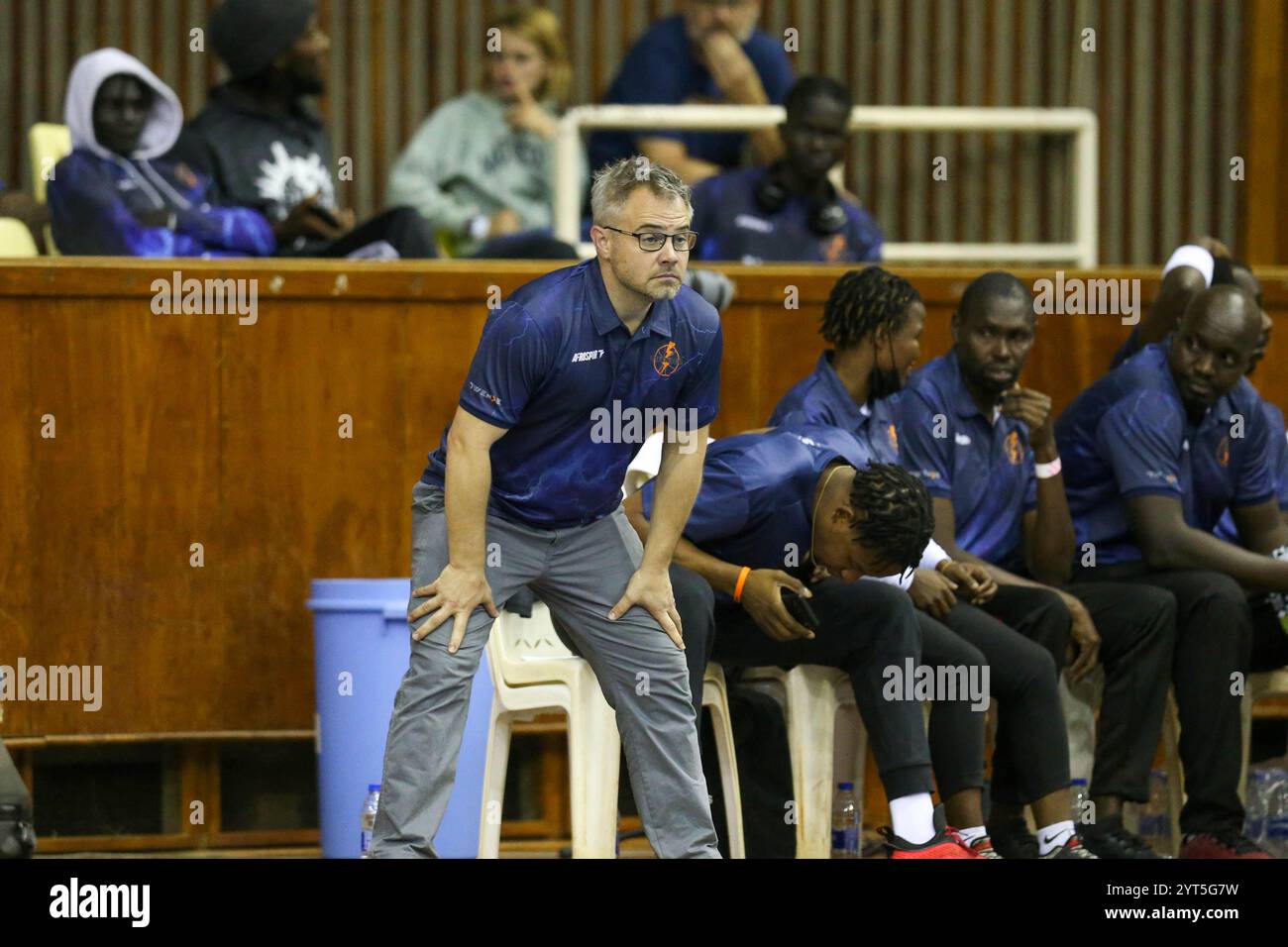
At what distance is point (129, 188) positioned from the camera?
20.1 ft

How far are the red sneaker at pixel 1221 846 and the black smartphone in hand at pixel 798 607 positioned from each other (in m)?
1.23

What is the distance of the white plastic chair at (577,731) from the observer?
15.9 ft

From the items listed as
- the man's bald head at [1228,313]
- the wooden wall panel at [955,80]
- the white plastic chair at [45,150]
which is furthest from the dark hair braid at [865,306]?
the wooden wall panel at [955,80]

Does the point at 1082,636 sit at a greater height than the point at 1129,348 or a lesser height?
lesser

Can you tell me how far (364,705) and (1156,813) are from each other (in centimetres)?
224

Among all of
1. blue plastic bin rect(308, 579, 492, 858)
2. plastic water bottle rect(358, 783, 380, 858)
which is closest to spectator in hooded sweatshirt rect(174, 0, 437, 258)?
blue plastic bin rect(308, 579, 492, 858)

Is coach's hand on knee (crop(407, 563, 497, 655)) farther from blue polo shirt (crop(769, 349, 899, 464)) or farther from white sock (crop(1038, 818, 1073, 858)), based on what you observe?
white sock (crop(1038, 818, 1073, 858))

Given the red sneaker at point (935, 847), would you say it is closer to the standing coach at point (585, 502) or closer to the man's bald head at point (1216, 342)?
the standing coach at point (585, 502)

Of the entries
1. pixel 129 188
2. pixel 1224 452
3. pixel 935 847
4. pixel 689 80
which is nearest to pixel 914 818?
pixel 935 847

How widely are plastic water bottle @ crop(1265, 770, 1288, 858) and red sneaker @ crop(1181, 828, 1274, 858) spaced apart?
36cm

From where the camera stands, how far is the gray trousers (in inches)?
164

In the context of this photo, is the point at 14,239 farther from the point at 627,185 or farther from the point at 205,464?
the point at 627,185
